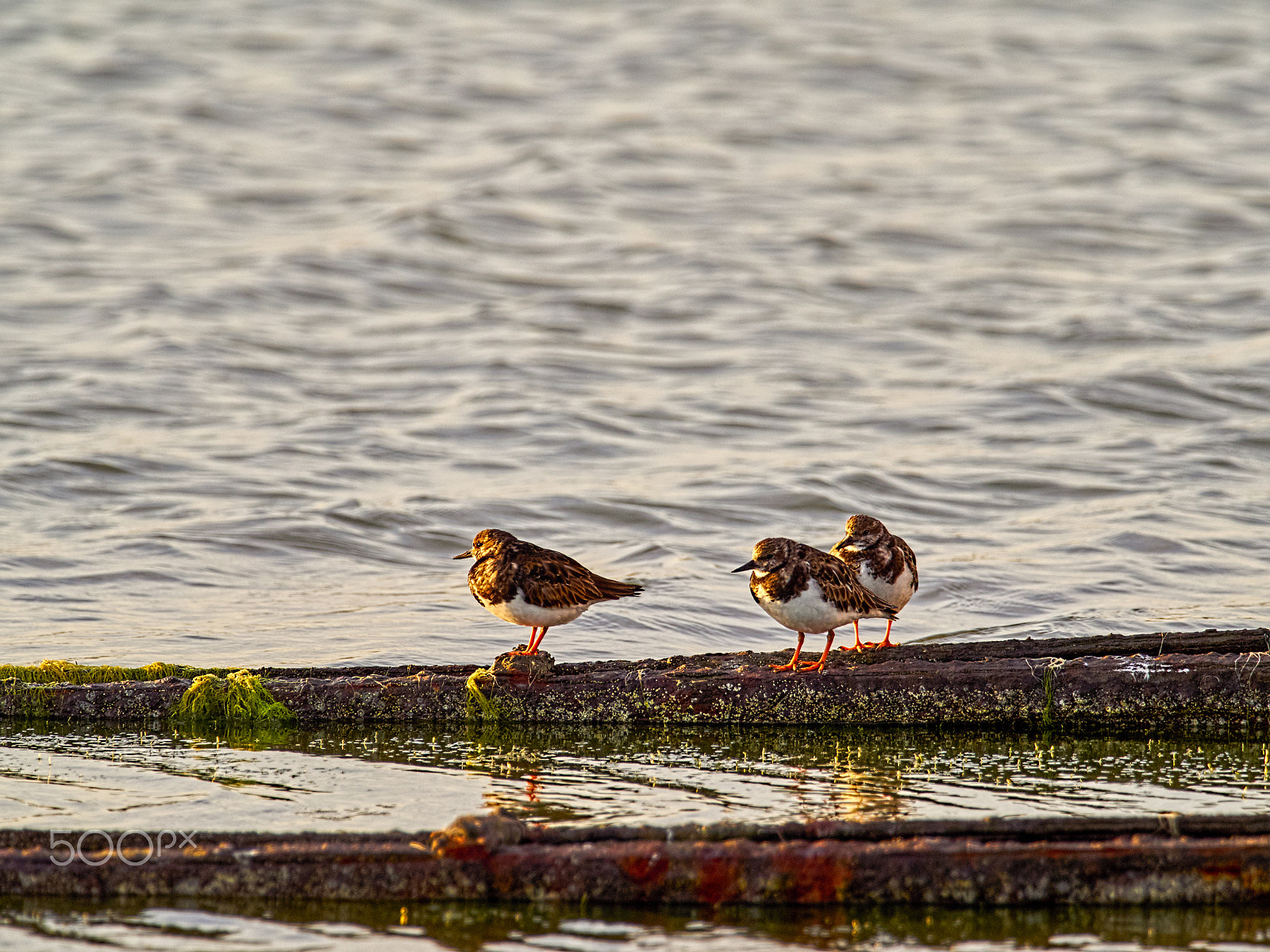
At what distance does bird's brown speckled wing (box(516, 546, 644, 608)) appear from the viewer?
6.80 meters

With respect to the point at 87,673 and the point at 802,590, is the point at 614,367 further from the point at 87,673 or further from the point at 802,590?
the point at 87,673

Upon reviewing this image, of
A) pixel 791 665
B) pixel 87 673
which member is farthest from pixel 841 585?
pixel 87 673

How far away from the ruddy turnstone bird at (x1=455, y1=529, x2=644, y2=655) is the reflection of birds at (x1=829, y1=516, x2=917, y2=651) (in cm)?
121

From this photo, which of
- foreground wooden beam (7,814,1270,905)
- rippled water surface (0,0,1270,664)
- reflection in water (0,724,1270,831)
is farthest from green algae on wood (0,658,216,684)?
foreground wooden beam (7,814,1270,905)

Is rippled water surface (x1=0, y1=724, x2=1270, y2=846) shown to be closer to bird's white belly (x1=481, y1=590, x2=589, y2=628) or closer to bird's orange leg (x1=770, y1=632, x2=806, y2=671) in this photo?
bird's orange leg (x1=770, y1=632, x2=806, y2=671)

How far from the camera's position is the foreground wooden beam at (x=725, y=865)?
4371mm

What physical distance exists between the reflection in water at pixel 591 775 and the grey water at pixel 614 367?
0.09 ft

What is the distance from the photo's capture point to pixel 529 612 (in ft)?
22.4

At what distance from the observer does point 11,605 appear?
31.5 ft

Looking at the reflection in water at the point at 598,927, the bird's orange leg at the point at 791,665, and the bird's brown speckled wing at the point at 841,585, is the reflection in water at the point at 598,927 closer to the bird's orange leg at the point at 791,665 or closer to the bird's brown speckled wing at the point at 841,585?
the bird's orange leg at the point at 791,665

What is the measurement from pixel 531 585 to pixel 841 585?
1.41m

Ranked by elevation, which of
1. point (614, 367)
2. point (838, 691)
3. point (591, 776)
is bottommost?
point (591, 776)

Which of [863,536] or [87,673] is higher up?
[863,536]

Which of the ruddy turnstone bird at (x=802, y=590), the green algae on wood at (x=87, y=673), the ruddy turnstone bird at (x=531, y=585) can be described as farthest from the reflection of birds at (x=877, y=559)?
the green algae on wood at (x=87, y=673)
